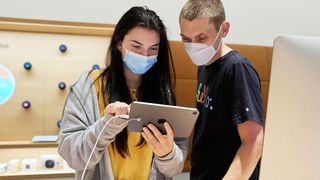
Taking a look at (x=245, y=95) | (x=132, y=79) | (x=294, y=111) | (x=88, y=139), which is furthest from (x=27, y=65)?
(x=294, y=111)

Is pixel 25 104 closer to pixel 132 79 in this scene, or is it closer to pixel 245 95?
pixel 132 79

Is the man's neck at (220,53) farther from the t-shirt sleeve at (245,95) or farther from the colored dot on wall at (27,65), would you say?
the colored dot on wall at (27,65)

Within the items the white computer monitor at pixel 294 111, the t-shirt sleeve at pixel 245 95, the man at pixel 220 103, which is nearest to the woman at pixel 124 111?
the man at pixel 220 103

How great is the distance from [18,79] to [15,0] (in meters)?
0.46

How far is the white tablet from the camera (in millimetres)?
787

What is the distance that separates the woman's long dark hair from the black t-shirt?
0.17m

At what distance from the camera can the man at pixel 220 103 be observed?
0.89 meters

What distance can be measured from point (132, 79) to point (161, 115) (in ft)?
1.22

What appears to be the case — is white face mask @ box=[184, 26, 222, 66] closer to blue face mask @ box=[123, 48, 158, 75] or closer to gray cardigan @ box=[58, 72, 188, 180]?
blue face mask @ box=[123, 48, 158, 75]

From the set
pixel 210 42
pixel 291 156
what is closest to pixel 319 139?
pixel 291 156

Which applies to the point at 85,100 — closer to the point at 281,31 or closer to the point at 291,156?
the point at 291,156

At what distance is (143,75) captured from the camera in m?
1.16

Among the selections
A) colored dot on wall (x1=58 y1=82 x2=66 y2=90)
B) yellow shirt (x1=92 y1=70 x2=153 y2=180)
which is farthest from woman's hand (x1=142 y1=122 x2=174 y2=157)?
colored dot on wall (x1=58 y1=82 x2=66 y2=90)

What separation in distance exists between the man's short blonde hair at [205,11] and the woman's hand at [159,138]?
47 cm
